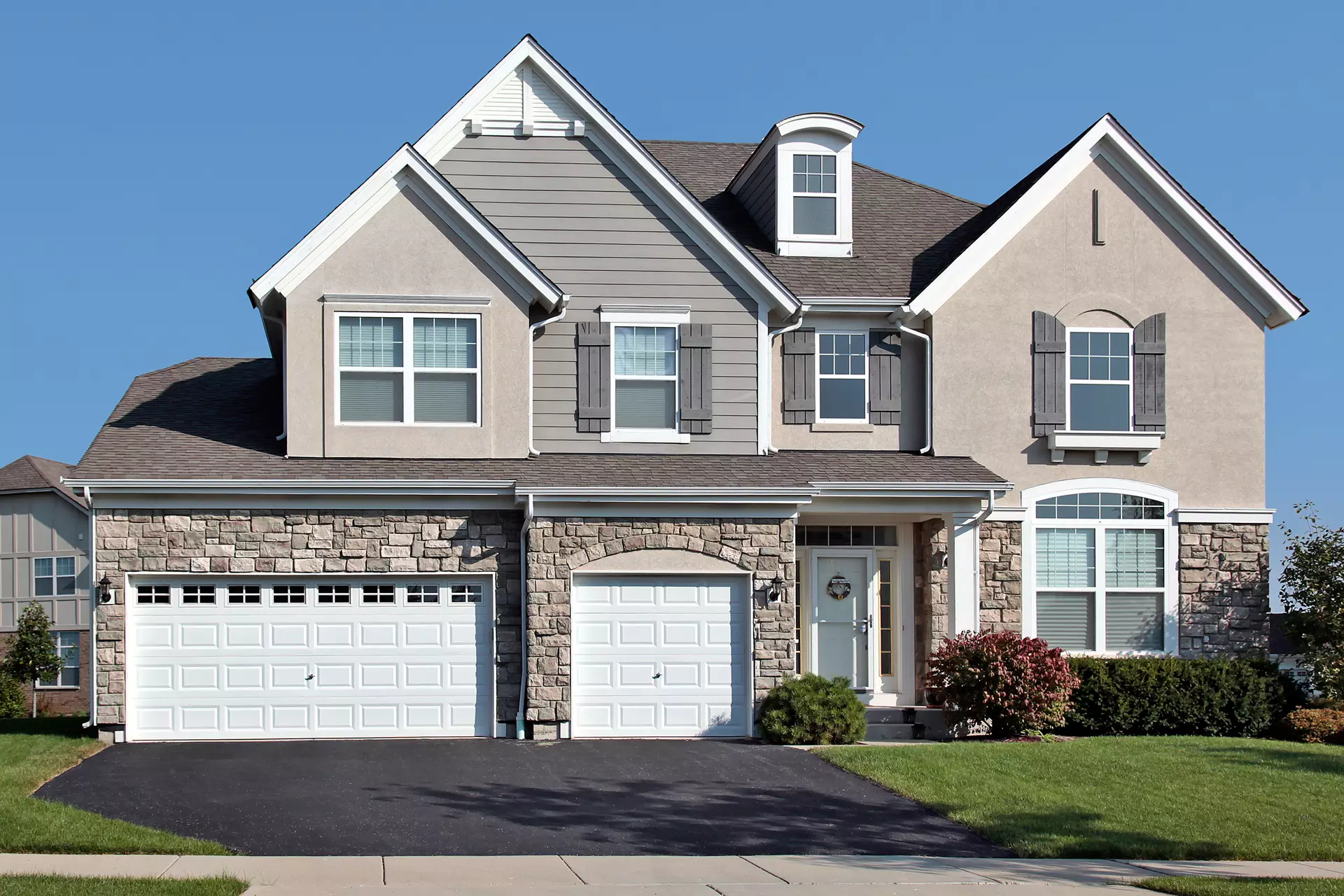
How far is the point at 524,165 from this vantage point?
20.3 metres

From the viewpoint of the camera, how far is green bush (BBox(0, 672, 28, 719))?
32.7 m

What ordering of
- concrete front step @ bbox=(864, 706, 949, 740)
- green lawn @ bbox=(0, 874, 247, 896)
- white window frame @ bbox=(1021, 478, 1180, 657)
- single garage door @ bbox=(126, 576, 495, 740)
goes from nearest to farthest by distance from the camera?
1. green lawn @ bbox=(0, 874, 247, 896)
2. single garage door @ bbox=(126, 576, 495, 740)
3. concrete front step @ bbox=(864, 706, 949, 740)
4. white window frame @ bbox=(1021, 478, 1180, 657)

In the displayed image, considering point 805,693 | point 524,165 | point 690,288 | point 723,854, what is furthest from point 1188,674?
point 524,165

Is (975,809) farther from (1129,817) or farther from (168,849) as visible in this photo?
(168,849)

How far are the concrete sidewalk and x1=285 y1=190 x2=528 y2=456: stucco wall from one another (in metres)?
7.93

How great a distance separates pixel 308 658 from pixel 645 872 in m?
8.16

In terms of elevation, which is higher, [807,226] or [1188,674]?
[807,226]

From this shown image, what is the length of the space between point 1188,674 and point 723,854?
10250 millimetres

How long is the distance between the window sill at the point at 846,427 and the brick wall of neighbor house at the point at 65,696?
22846mm

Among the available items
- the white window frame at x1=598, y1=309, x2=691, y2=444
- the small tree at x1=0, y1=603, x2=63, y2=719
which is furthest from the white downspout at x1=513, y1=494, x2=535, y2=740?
the small tree at x1=0, y1=603, x2=63, y2=719

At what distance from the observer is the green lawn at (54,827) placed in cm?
1180

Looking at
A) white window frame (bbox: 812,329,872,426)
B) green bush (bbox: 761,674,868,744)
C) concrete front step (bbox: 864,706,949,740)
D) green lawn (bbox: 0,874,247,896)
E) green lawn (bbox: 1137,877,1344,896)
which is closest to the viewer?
green lawn (bbox: 0,874,247,896)

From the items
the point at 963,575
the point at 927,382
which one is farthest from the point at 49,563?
the point at 963,575

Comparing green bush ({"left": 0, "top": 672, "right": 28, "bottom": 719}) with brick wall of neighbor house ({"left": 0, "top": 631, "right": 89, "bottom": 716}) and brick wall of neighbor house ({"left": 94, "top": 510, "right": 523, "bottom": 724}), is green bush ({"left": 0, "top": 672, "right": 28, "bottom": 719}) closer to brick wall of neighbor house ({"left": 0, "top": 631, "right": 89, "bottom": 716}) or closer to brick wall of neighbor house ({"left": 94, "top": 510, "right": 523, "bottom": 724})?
brick wall of neighbor house ({"left": 0, "top": 631, "right": 89, "bottom": 716})
